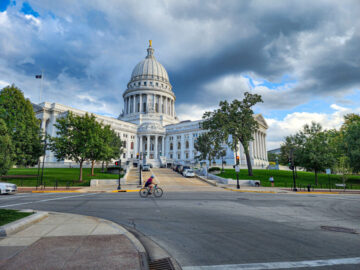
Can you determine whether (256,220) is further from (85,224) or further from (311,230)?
(85,224)

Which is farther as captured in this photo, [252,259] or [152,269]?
[252,259]

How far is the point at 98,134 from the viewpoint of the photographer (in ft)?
112

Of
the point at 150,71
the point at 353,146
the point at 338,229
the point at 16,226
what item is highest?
the point at 150,71

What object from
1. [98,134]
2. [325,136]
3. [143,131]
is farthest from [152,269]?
[143,131]

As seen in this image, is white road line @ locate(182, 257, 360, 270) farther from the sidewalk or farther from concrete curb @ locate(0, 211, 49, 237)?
concrete curb @ locate(0, 211, 49, 237)

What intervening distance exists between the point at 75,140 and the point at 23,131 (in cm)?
855

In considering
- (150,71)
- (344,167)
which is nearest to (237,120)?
(344,167)

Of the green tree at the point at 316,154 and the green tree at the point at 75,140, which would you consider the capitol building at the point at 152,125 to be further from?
the green tree at the point at 316,154

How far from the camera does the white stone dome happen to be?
114 meters

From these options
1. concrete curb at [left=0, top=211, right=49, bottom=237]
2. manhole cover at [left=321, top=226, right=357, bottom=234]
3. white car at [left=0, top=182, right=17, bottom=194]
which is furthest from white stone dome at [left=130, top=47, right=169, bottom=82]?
manhole cover at [left=321, top=226, right=357, bottom=234]

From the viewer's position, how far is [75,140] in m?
31.5

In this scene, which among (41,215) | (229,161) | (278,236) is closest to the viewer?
(278,236)

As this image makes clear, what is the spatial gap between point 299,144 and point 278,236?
Answer: 3701 cm

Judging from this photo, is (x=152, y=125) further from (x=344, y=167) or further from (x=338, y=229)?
(x=338, y=229)
